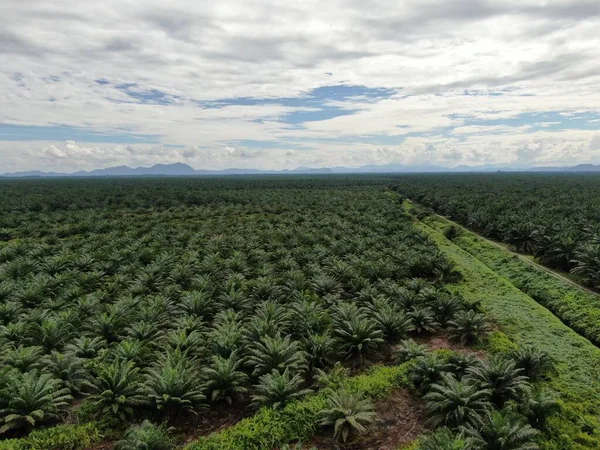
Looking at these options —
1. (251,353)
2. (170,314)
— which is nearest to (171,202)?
(170,314)

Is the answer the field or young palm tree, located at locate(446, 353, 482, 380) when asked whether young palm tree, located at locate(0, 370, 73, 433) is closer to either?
the field

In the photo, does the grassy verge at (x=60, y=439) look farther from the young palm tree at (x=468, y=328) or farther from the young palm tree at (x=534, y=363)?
the young palm tree at (x=468, y=328)

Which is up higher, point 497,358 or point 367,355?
point 497,358

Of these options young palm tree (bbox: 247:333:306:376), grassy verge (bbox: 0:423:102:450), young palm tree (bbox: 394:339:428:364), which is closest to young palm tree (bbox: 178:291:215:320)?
young palm tree (bbox: 247:333:306:376)

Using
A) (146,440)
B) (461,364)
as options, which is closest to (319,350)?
(461,364)

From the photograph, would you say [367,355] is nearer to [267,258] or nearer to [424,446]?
[424,446]

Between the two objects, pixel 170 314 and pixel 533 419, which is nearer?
pixel 533 419
